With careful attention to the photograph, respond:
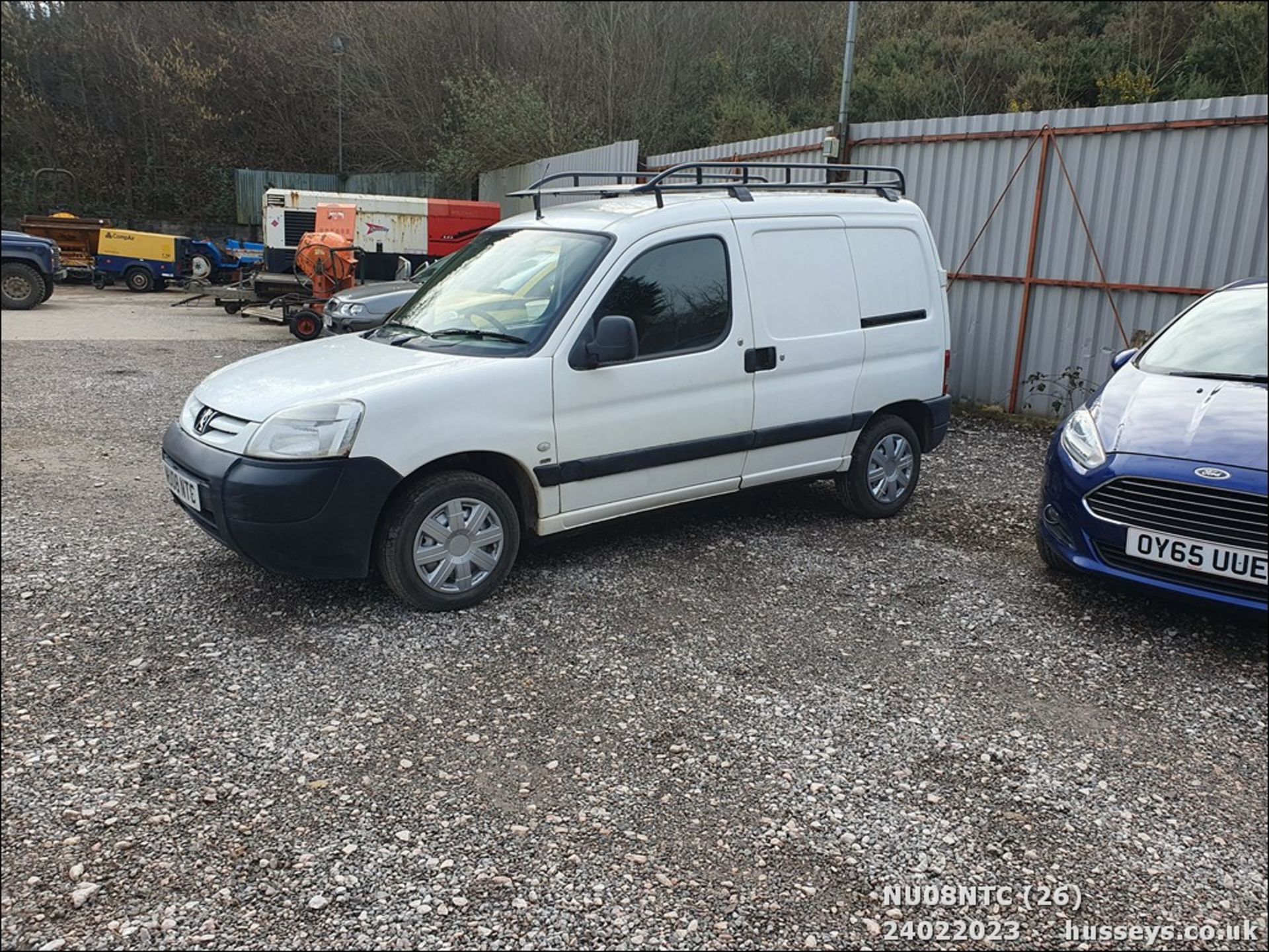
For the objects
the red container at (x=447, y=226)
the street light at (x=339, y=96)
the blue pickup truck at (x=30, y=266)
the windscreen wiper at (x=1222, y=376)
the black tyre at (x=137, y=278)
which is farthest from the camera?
the street light at (x=339, y=96)

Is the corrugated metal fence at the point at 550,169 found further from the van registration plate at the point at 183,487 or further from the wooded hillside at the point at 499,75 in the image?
the van registration plate at the point at 183,487

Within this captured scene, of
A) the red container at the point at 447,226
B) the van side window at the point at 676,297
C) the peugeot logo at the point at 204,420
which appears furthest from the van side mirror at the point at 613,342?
the red container at the point at 447,226

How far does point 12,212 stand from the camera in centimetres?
2603

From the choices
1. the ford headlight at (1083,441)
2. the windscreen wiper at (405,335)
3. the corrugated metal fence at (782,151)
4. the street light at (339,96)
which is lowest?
the ford headlight at (1083,441)

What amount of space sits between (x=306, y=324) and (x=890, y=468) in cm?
1060

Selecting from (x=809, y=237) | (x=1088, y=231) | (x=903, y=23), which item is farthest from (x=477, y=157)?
(x=809, y=237)

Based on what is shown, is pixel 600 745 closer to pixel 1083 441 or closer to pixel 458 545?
pixel 458 545

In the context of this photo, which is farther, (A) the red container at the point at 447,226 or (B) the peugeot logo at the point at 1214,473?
(A) the red container at the point at 447,226

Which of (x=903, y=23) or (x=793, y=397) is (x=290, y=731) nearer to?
(x=793, y=397)

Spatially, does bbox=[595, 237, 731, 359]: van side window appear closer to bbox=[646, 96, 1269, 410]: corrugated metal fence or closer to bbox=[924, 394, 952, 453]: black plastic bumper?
bbox=[924, 394, 952, 453]: black plastic bumper

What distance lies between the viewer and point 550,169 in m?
21.4

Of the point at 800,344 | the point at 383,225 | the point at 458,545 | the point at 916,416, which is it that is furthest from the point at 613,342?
the point at 383,225

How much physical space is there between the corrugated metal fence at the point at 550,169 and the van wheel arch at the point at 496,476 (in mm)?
8429

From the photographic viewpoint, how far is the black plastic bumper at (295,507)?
4082mm
